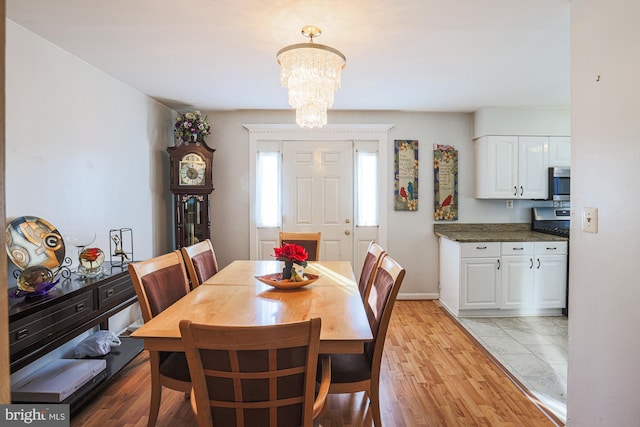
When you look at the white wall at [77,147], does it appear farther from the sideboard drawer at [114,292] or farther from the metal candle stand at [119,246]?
the sideboard drawer at [114,292]

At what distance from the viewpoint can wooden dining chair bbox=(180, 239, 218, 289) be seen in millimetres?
2281

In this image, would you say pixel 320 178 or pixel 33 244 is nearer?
pixel 33 244

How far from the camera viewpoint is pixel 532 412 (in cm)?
208

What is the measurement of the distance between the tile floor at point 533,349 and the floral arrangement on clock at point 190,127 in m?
3.43

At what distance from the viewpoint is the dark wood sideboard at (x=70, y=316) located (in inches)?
66.1

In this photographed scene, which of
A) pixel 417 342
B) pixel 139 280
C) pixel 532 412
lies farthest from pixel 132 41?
pixel 532 412

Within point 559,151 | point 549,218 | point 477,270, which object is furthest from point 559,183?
point 477,270

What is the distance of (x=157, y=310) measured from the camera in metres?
1.76

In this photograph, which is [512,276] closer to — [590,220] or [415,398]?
[415,398]

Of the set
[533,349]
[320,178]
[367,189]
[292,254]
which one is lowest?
[533,349]

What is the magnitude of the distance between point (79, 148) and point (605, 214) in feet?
10.9

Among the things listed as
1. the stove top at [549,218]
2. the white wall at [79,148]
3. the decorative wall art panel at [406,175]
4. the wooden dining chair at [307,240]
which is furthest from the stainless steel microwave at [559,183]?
the white wall at [79,148]

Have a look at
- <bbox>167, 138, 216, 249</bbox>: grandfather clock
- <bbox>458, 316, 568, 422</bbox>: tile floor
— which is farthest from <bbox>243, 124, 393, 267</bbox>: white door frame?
<bbox>458, 316, 568, 422</bbox>: tile floor

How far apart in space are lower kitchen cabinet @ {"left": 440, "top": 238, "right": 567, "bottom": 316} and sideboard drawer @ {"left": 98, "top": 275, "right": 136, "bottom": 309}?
3.10 m
